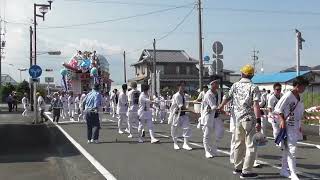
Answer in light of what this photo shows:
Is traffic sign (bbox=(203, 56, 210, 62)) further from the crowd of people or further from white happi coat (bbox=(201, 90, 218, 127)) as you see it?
white happi coat (bbox=(201, 90, 218, 127))

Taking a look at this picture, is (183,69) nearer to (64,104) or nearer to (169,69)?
(169,69)

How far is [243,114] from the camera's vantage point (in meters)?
9.65

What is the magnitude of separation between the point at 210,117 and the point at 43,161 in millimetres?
4125

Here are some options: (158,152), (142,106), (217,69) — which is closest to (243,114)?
(158,152)

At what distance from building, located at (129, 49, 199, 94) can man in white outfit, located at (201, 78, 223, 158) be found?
2450 inches

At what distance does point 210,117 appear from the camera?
12.7 m

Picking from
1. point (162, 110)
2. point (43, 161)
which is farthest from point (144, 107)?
point (162, 110)

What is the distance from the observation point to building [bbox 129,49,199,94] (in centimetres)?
7648

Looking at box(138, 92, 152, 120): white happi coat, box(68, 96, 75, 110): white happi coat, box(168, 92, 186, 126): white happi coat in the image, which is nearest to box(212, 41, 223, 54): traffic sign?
box(138, 92, 152, 120): white happi coat

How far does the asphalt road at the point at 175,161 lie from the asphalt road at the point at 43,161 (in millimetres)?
475

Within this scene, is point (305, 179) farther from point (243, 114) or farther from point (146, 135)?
point (146, 135)

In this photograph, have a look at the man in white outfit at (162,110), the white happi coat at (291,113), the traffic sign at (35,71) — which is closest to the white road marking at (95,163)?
the white happi coat at (291,113)

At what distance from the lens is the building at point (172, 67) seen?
76.5m

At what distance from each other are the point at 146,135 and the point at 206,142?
6.53m
